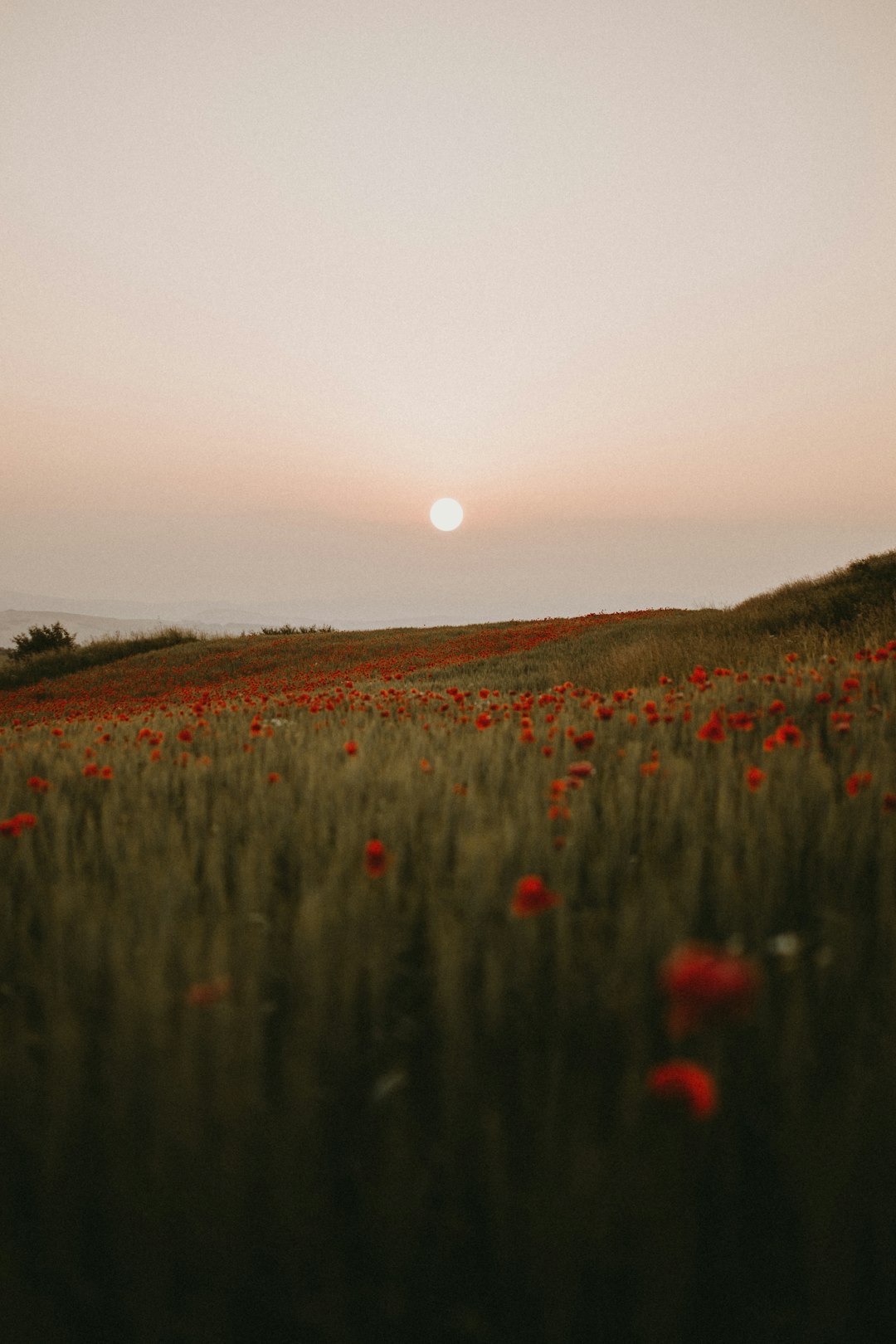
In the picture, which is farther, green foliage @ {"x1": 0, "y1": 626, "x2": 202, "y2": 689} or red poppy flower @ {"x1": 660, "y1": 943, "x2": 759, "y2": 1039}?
green foliage @ {"x1": 0, "y1": 626, "x2": 202, "y2": 689}

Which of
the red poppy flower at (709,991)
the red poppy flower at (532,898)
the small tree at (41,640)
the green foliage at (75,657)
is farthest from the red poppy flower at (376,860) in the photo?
the small tree at (41,640)

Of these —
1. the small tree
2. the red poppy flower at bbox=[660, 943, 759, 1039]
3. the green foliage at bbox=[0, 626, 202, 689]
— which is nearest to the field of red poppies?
the red poppy flower at bbox=[660, 943, 759, 1039]

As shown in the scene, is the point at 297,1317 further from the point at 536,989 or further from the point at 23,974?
the point at 23,974

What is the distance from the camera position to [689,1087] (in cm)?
82

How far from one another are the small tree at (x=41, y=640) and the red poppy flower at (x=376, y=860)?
111 feet

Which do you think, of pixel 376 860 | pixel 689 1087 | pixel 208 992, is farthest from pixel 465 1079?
pixel 376 860

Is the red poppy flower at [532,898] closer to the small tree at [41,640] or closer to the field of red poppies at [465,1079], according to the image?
the field of red poppies at [465,1079]

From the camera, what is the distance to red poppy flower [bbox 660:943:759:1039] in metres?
0.86

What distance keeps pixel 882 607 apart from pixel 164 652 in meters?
23.4

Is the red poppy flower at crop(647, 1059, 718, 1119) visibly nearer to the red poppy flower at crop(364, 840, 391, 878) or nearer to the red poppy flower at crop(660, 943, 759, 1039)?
the red poppy flower at crop(660, 943, 759, 1039)

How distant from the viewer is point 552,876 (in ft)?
5.44

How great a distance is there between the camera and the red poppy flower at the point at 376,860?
5.09 ft

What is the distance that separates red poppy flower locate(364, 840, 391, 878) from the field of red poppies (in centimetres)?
1

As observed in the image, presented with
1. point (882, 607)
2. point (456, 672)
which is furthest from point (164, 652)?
point (882, 607)
